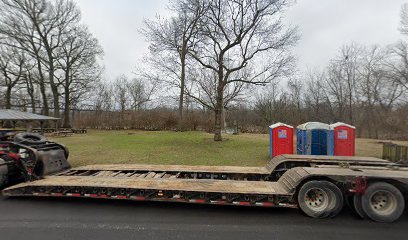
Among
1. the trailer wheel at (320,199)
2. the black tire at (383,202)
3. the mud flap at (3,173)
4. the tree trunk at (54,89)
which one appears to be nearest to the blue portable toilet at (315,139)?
the black tire at (383,202)

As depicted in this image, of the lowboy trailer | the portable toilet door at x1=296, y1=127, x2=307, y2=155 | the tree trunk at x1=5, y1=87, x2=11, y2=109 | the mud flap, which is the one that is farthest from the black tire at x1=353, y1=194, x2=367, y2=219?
the tree trunk at x1=5, y1=87, x2=11, y2=109

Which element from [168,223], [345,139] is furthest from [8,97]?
[345,139]

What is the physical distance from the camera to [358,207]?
168 inches

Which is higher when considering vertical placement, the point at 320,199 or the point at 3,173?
the point at 3,173

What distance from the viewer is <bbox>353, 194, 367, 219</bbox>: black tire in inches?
167

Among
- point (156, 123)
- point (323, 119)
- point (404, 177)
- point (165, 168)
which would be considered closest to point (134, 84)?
point (156, 123)

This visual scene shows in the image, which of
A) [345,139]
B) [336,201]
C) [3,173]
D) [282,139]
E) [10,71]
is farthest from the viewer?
[10,71]

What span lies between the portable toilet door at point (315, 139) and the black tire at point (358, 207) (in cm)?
612

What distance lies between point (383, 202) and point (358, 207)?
484 millimetres

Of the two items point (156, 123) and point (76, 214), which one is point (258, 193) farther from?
point (156, 123)

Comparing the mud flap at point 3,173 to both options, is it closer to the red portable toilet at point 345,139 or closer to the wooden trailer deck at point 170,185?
the wooden trailer deck at point 170,185

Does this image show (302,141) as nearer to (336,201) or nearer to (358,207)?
(358,207)

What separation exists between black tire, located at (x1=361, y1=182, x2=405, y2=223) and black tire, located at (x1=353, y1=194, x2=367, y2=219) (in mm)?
48

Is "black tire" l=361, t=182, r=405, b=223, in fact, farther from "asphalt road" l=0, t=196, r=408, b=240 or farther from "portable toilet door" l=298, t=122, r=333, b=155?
"portable toilet door" l=298, t=122, r=333, b=155
